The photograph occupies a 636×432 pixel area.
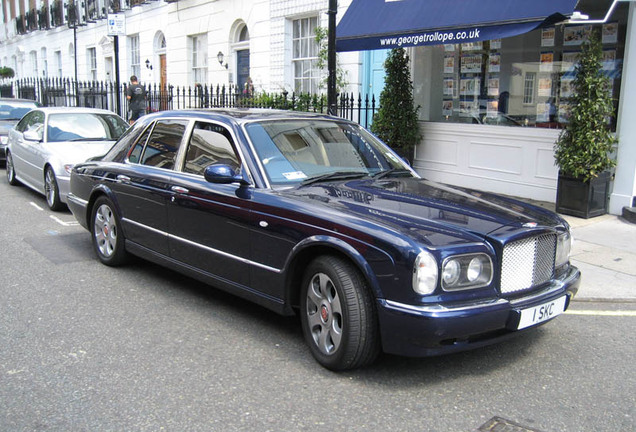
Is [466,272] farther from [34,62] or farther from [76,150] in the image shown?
[34,62]

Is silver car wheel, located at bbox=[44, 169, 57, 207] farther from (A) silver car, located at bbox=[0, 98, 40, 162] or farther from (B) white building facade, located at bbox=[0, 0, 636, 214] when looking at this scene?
(B) white building facade, located at bbox=[0, 0, 636, 214]

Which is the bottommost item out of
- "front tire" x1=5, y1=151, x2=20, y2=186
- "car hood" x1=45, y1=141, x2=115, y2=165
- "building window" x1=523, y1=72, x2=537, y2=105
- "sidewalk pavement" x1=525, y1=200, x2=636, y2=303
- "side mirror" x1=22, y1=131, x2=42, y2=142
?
"sidewalk pavement" x1=525, y1=200, x2=636, y2=303

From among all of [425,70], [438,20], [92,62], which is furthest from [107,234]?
[92,62]

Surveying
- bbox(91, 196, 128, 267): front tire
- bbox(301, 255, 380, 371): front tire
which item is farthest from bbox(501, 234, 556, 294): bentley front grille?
bbox(91, 196, 128, 267): front tire

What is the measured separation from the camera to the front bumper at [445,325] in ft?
11.2

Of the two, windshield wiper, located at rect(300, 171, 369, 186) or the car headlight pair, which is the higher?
windshield wiper, located at rect(300, 171, 369, 186)

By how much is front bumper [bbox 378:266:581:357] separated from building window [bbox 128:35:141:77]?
22.4 meters

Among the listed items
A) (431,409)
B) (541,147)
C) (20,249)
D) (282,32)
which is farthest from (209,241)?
(282,32)

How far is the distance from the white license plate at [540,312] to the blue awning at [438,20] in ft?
17.3

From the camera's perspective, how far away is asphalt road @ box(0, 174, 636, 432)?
332 cm

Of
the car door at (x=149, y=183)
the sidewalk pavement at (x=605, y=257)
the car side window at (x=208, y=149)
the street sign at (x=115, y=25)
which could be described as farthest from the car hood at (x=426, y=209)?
the street sign at (x=115, y=25)

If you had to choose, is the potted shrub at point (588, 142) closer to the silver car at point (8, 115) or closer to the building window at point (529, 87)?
the building window at point (529, 87)

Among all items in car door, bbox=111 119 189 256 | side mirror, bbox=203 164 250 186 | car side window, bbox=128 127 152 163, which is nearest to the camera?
side mirror, bbox=203 164 250 186

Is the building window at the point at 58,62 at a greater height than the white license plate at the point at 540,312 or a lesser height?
greater
